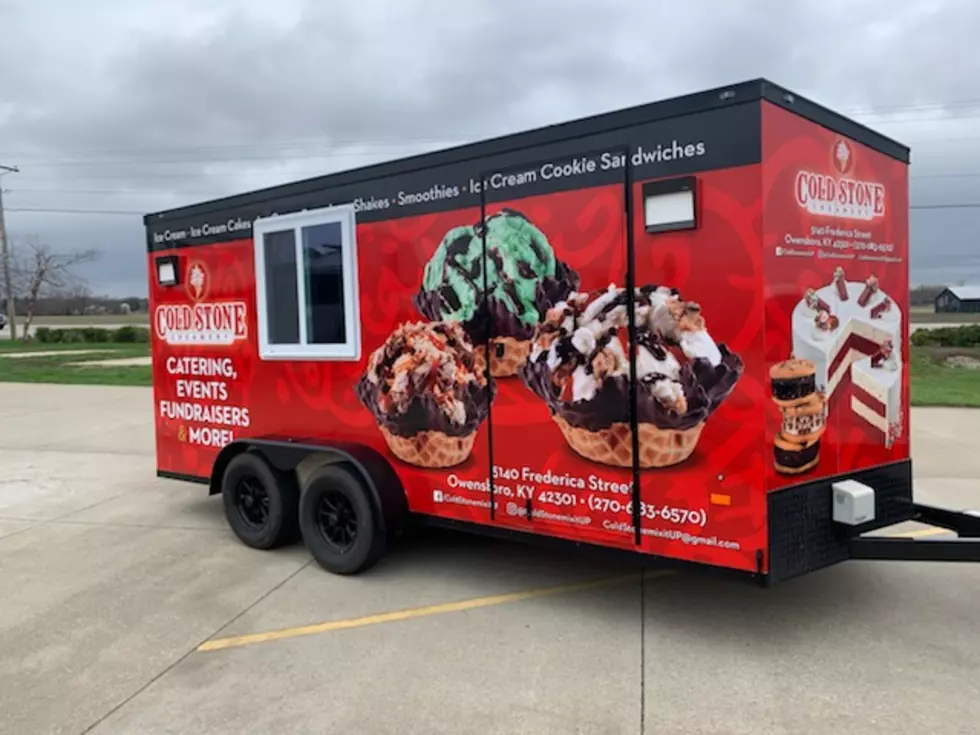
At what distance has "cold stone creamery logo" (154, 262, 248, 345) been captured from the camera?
6.22 m

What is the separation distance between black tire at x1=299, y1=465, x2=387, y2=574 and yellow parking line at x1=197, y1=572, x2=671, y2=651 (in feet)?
1.91

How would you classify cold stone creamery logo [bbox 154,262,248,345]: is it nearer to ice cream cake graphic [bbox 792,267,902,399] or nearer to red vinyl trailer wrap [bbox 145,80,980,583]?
red vinyl trailer wrap [bbox 145,80,980,583]

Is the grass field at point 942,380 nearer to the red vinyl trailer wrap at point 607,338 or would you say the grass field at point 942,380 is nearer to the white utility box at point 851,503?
the red vinyl trailer wrap at point 607,338

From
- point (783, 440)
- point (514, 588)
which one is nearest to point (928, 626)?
point (783, 440)

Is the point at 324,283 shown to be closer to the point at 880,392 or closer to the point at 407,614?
the point at 407,614

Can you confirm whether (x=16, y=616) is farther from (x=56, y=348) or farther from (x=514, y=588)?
(x=56, y=348)

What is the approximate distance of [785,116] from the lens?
3787 mm

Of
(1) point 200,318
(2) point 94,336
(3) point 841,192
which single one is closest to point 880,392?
(3) point 841,192

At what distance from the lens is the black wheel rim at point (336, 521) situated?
5.39 metres

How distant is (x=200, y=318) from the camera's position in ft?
21.4

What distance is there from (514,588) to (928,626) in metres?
2.37

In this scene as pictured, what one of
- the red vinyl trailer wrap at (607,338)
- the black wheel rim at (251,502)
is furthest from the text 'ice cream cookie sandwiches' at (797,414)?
the black wheel rim at (251,502)

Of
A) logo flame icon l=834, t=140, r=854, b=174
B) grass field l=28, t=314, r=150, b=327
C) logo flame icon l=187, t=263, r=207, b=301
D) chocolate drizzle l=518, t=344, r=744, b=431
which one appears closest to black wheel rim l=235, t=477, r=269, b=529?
logo flame icon l=187, t=263, r=207, b=301

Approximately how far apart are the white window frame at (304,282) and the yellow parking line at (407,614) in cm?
170
